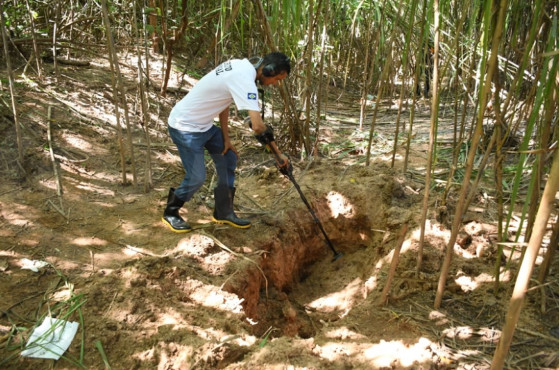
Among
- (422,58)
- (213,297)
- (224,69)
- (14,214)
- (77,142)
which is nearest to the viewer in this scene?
(213,297)

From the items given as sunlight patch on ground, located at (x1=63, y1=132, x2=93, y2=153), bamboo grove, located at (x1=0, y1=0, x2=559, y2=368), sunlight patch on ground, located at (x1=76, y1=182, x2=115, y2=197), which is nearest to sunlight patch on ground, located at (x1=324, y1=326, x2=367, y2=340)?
bamboo grove, located at (x1=0, y1=0, x2=559, y2=368)

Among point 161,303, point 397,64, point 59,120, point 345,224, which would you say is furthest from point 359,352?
point 397,64

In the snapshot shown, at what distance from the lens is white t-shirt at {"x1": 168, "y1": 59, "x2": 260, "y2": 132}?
2605 mm

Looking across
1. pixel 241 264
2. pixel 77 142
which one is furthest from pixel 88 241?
pixel 77 142

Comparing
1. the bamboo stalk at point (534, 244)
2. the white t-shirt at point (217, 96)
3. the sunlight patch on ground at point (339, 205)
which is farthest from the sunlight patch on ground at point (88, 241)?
the bamboo stalk at point (534, 244)

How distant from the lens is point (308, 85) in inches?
148

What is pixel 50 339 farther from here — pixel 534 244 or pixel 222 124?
pixel 534 244

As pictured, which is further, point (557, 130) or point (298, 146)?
point (298, 146)

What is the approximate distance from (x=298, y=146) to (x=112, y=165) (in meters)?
1.75

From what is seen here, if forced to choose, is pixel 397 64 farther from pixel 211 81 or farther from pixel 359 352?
pixel 359 352

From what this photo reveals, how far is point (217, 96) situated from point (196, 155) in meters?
0.43

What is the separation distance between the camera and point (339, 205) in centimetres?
361

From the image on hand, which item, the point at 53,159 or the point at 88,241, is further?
the point at 53,159

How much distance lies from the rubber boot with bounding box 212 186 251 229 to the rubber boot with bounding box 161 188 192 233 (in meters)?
0.26
